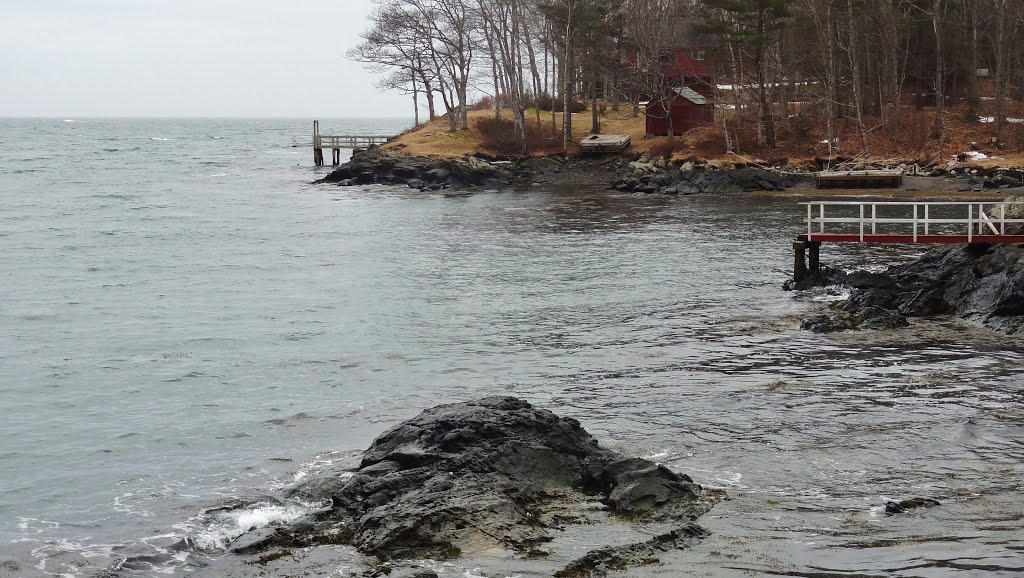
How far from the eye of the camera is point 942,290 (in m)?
24.4

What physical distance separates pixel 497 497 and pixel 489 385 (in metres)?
6.52

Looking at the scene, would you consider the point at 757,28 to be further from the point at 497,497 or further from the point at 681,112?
the point at 497,497

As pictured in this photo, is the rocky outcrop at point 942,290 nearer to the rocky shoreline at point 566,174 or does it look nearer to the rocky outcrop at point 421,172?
the rocky shoreline at point 566,174

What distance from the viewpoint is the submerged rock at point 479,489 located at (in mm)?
11359

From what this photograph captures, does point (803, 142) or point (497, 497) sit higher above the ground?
point (803, 142)

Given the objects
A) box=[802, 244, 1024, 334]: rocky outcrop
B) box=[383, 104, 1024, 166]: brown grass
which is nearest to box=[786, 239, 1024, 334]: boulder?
box=[802, 244, 1024, 334]: rocky outcrop

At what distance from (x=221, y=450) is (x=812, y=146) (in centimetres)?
4979

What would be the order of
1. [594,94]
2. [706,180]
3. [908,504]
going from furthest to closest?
1. [594,94]
2. [706,180]
3. [908,504]

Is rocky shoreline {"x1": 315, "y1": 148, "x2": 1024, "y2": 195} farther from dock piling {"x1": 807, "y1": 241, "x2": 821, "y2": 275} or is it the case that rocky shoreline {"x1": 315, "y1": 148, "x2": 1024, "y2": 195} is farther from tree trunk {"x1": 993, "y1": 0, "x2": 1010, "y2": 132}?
dock piling {"x1": 807, "y1": 241, "x2": 821, "y2": 275}

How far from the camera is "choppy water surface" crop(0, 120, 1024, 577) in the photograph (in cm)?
1189

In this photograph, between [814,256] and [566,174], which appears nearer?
[814,256]

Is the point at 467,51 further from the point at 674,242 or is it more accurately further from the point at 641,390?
the point at 641,390

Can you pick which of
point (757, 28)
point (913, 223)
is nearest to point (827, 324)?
point (913, 223)

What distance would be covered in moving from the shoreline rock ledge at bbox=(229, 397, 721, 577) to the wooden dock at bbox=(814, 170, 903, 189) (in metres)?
40.0
